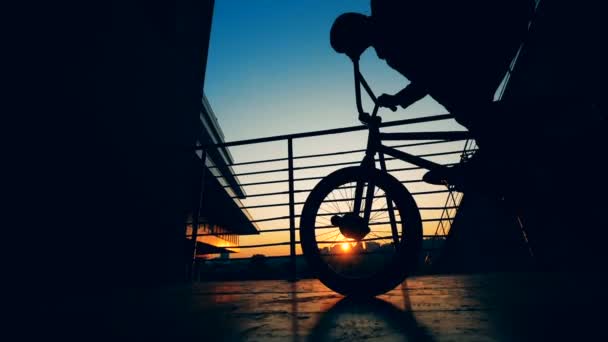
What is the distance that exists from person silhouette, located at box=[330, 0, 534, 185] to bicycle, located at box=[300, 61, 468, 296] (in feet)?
0.77

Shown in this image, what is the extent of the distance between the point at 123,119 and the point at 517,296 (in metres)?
2.81

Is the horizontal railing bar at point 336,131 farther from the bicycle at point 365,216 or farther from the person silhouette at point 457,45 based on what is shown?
the person silhouette at point 457,45

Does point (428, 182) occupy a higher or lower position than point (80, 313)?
higher

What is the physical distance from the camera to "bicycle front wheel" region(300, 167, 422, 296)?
1.36 meters

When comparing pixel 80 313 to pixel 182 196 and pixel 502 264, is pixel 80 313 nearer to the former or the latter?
pixel 182 196

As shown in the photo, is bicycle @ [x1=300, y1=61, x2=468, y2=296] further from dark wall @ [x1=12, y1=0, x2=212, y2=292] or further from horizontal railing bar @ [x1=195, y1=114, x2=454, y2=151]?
dark wall @ [x1=12, y1=0, x2=212, y2=292]

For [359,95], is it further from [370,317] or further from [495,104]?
[370,317]

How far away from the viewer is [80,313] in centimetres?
110

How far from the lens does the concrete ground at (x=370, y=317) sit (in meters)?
0.68

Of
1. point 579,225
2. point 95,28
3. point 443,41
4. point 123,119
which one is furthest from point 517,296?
point 95,28

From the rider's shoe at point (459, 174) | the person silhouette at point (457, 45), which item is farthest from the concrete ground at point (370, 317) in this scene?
the person silhouette at point (457, 45)

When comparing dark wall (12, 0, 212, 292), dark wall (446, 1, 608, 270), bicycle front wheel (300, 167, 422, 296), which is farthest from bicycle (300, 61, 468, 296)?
dark wall (12, 0, 212, 292)

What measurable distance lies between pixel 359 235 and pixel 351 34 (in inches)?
44.6

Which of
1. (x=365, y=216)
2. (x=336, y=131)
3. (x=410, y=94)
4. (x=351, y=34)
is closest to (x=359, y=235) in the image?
(x=365, y=216)
